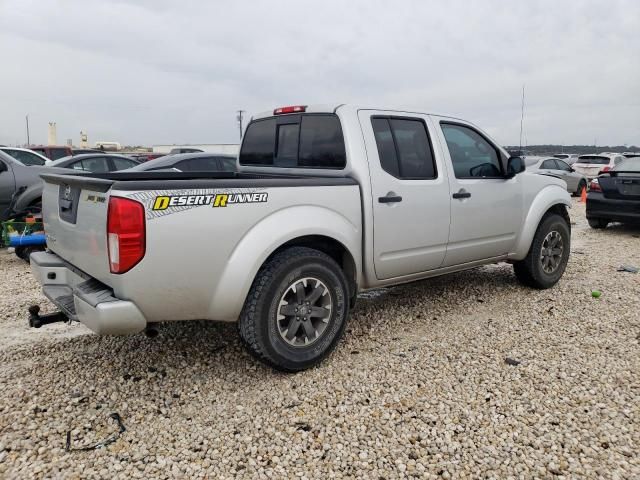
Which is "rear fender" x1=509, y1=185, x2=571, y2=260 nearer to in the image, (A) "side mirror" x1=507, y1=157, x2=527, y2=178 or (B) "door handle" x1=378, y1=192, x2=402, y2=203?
(A) "side mirror" x1=507, y1=157, x2=527, y2=178

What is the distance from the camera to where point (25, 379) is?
11.0 feet

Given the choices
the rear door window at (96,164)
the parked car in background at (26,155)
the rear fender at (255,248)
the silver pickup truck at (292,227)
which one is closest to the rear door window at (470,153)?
the silver pickup truck at (292,227)

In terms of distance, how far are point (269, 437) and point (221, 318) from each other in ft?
2.56

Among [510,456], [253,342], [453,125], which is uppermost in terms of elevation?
[453,125]

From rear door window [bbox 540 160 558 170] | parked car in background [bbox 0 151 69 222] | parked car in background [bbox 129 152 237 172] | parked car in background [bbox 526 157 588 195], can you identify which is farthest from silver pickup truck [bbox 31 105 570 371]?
rear door window [bbox 540 160 558 170]

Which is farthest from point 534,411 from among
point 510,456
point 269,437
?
point 269,437

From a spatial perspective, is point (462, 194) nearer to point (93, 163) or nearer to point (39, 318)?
point (39, 318)

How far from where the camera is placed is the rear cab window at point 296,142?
387 centimetres

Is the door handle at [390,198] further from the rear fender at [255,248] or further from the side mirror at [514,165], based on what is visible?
the side mirror at [514,165]

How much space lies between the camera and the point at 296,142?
423 centimetres

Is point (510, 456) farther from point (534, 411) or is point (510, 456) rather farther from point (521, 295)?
point (521, 295)

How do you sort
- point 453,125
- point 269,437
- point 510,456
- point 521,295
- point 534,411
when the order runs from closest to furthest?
point 510,456 < point 269,437 < point 534,411 < point 453,125 < point 521,295

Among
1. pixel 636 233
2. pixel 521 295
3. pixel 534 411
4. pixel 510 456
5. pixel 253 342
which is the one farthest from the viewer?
pixel 636 233

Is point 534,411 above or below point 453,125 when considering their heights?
below
